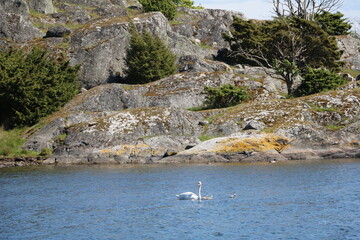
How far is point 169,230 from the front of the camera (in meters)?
18.0

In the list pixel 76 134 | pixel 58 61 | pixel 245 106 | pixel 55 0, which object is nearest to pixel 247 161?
pixel 245 106

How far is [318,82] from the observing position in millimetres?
52469

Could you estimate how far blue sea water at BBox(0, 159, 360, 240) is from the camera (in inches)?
702

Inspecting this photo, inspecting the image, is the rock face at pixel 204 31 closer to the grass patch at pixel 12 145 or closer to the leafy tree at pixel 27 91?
the leafy tree at pixel 27 91

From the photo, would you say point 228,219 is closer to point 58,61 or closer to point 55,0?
point 58,61

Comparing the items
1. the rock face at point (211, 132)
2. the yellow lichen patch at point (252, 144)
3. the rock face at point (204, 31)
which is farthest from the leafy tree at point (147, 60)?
the yellow lichen patch at point (252, 144)

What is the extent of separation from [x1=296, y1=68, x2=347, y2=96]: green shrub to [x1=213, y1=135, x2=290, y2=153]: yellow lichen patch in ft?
47.4

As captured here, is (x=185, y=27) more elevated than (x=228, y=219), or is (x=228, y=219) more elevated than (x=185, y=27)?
(x=185, y=27)

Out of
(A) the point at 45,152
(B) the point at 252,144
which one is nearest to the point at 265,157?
(B) the point at 252,144

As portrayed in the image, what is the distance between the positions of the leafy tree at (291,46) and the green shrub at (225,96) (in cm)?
754

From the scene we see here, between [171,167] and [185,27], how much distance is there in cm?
5283

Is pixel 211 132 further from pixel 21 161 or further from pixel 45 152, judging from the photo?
pixel 21 161

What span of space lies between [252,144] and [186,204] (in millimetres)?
18118

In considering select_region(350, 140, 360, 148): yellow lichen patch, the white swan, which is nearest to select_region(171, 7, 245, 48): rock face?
select_region(350, 140, 360, 148): yellow lichen patch
